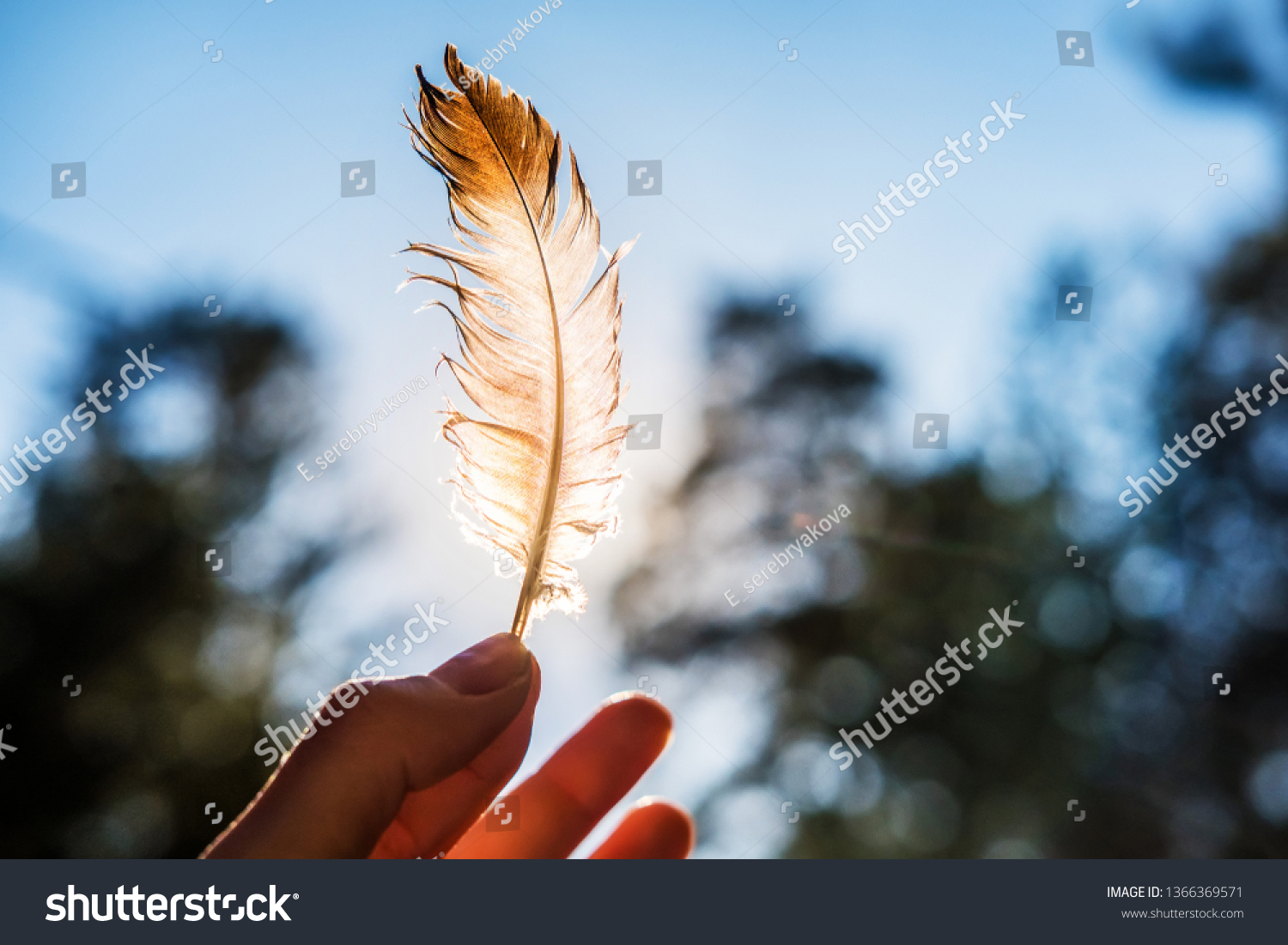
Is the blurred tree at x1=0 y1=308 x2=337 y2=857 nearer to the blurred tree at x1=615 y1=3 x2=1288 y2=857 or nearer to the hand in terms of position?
the blurred tree at x1=615 y1=3 x2=1288 y2=857

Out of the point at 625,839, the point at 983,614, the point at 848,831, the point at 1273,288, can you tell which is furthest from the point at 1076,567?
the point at 625,839

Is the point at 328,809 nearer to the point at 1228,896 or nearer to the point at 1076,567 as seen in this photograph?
the point at 1228,896

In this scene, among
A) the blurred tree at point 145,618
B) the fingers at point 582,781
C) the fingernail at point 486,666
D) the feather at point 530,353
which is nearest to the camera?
the fingernail at point 486,666

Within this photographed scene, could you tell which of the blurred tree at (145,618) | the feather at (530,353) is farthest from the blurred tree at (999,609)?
the feather at (530,353)

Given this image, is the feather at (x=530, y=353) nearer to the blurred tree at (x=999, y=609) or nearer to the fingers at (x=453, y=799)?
the fingers at (x=453, y=799)

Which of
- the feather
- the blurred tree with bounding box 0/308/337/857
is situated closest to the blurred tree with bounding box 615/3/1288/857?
the blurred tree with bounding box 0/308/337/857
